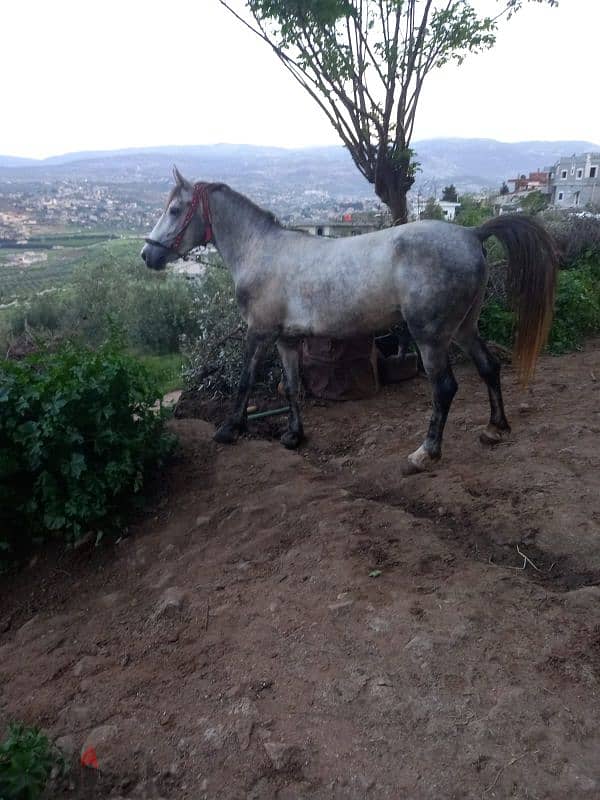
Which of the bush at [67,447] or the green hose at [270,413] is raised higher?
the bush at [67,447]

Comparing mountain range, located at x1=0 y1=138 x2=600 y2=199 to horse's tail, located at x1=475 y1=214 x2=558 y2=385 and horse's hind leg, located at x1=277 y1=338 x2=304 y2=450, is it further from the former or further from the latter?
horse's tail, located at x1=475 y1=214 x2=558 y2=385

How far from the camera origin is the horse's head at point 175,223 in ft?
13.9

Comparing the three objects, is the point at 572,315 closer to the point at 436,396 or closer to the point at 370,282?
the point at 436,396

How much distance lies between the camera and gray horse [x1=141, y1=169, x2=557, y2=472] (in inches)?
138

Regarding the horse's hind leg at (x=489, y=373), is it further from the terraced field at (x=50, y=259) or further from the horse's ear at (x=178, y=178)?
the terraced field at (x=50, y=259)

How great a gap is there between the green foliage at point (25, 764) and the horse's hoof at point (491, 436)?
10.6ft

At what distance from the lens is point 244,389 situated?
4.45 meters

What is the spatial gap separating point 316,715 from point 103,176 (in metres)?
49.7

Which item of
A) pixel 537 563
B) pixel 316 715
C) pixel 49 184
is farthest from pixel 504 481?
pixel 49 184

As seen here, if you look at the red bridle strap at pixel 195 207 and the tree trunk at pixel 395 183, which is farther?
the tree trunk at pixel 395 183

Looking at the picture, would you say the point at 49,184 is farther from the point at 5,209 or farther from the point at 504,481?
the point at 504,481

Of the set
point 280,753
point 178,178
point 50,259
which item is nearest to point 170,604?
point 280,753

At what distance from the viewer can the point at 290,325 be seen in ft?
13.5

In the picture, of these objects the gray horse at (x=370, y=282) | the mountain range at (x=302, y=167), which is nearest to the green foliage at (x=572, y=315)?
the gray horse at (x=370, y=282)
